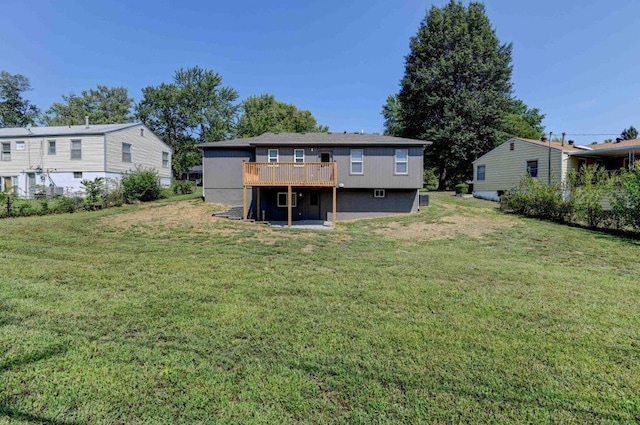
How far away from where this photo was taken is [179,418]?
245 cm

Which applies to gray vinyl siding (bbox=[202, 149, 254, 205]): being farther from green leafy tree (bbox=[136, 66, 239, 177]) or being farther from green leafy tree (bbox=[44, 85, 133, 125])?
green leafy tree (bbox=[44, 85, 133, 125])

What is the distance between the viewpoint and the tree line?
137ft

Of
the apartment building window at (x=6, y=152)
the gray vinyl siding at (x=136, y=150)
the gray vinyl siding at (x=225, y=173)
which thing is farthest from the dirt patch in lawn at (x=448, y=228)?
the apartment building window at (x=6, y=152)

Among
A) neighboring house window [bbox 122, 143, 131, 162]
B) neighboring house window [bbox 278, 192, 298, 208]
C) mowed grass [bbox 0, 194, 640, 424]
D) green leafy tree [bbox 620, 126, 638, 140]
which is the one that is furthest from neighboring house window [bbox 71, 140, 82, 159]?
green leafy tree [bbox 620, 126, 638, 140]

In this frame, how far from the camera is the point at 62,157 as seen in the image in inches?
886

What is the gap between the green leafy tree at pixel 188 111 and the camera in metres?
41.8

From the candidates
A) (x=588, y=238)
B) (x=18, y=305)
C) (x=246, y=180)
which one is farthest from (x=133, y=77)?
(x=588, y=238)

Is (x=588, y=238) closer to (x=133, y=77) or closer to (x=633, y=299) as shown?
(x=633, y=299)

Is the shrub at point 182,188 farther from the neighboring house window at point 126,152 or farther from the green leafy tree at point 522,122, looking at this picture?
the green leafy tree at point 522,122

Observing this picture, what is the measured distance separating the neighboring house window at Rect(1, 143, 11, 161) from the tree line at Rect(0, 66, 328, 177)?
17.7 meters

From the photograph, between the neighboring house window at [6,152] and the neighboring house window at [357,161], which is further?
the neighboring house window at [6,152]

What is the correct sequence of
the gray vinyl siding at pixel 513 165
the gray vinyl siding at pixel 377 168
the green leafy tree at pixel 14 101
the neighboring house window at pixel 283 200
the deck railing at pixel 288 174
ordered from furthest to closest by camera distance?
1. the green leafy tree at pixel 14 101
2. the gray vinyl siding at pixel 513 165
3. the neighboring house window at pixel 283 200
4. the gray vinyl siding at pixel 377 168
5. the deck railing at pixel 288 174

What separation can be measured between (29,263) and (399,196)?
1543cm

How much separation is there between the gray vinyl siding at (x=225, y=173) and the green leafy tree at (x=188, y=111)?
25.2 metres
